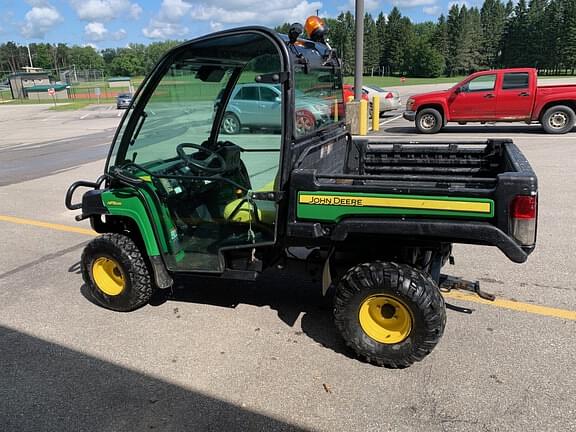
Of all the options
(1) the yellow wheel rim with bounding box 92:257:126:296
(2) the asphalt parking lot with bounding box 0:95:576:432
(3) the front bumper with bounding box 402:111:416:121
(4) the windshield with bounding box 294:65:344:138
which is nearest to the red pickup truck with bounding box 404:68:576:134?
(3) the front bumper with bounding box 402:111:416:121

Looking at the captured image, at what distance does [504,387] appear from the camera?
2668mm

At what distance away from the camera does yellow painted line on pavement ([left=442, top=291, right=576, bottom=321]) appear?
11.3 feet

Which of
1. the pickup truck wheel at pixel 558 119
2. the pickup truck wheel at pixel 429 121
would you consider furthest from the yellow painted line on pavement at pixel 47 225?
the pickup truck wheel at pixel 558 119

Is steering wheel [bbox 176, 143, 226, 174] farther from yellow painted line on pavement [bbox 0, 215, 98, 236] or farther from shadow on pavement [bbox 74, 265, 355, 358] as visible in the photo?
yellow painted line on pavement [bbox 0, 215, 98, 236]

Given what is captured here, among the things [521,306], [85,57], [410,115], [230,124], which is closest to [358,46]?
[410,115]

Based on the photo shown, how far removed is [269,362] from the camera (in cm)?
300

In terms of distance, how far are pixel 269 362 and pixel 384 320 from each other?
78 centimetres

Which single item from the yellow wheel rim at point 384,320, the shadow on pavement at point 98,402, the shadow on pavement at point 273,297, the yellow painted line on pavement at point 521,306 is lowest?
the yellow painted line on pavement at point 521,306

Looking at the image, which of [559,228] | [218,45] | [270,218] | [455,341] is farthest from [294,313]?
[559,228]

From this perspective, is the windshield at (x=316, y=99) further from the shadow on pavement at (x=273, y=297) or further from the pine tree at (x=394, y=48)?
the pine tree at (x=394, y=48)

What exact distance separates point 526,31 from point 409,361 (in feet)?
310

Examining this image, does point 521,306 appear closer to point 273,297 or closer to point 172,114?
point 273,297

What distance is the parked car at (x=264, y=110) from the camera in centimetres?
304

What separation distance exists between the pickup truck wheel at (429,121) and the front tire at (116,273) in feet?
38.1
